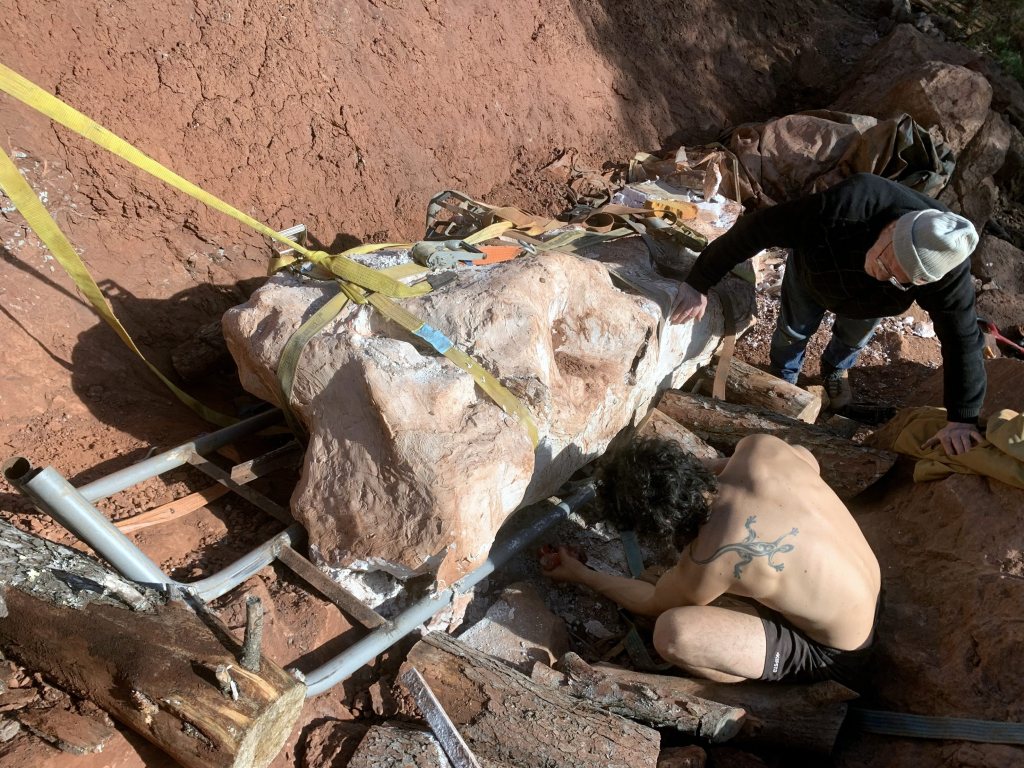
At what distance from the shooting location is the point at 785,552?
244 cm

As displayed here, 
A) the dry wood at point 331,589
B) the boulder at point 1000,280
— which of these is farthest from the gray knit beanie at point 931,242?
the boulder at point 1000,280

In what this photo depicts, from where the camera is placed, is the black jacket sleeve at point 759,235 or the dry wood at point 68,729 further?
the black jacket sleeve at point 759,235

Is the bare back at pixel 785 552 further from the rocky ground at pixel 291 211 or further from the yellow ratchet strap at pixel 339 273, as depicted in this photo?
the yellow ratchet strap at pixel 339 273

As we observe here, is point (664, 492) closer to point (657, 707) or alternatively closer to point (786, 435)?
point (657, 707)

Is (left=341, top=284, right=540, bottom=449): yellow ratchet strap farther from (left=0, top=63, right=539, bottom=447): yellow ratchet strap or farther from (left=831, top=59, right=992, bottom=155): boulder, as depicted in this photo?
(left=831, top=59, right=992, bottom=155): boulder

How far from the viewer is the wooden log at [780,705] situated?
2.58 metres

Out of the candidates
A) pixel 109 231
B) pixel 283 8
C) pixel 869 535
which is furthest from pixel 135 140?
pixel 869 535

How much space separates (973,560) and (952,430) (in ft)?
1.86

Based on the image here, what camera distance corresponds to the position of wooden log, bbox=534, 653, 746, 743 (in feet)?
8.30

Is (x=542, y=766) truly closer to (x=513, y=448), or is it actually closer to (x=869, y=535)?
(x=513, y=448)

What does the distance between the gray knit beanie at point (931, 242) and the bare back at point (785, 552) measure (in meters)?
0.88

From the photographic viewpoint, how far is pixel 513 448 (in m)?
2.62

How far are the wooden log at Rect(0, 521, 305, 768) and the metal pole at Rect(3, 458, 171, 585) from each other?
0.08 metres

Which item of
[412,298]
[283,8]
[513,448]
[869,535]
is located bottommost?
[869,535]
